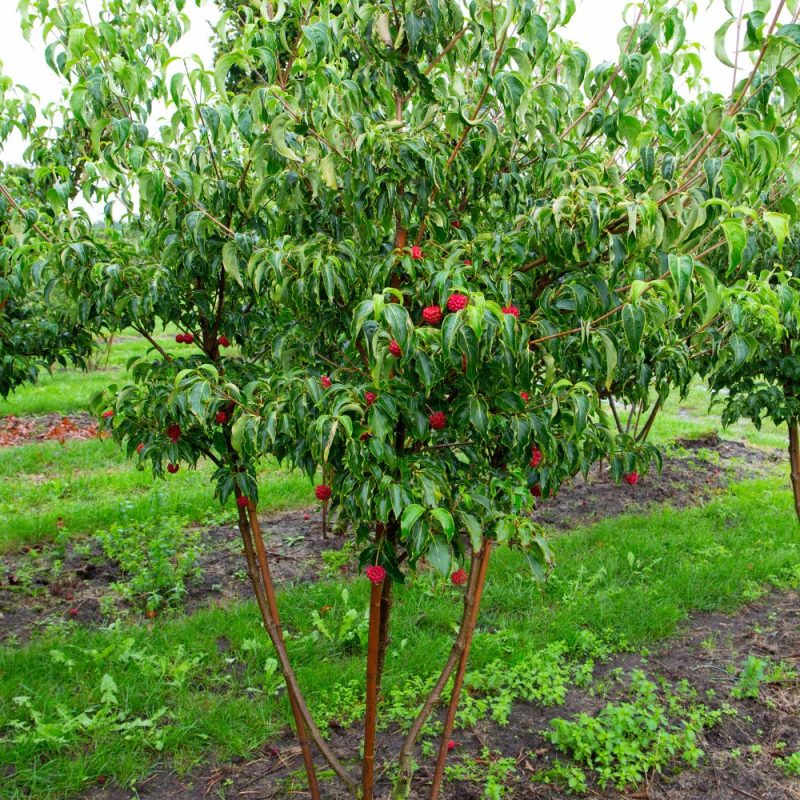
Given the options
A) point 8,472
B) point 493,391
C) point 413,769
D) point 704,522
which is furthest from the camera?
point 8,472

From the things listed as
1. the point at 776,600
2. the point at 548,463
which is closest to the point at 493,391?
the point at 548,463

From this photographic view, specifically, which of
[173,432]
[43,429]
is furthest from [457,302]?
[43,429]

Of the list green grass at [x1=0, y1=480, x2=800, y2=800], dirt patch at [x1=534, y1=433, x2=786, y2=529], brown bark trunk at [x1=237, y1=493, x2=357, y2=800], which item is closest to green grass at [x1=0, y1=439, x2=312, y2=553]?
green grass at [x1=0, y1=480, x2=800, y2=800]

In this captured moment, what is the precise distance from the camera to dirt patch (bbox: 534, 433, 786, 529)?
6453mm

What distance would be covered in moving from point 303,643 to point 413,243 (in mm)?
2513

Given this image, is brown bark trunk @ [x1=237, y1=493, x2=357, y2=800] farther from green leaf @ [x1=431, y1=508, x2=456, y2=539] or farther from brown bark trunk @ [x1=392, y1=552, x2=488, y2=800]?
green leaf @ [x1=431, y1=508, x2=456, y2=539]

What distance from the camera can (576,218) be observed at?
1969mm

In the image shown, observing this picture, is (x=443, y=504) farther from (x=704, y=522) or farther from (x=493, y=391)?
(x=704, y=522)

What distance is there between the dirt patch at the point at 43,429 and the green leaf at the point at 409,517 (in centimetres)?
725

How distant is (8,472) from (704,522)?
6.49m

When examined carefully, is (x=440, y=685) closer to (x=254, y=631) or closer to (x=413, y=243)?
(x=413, y=243)

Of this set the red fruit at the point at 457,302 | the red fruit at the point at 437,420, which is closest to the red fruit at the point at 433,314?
the red fruit at the point at 457,302

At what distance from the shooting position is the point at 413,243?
2.50 metres

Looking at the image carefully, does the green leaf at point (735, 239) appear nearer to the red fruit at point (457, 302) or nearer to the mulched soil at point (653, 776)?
Answer: the red fruit at point (457, 302)
